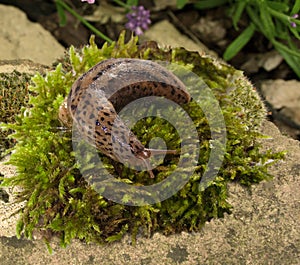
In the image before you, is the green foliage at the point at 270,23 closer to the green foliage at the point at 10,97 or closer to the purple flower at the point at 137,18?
the purple flower at the point at 137,18

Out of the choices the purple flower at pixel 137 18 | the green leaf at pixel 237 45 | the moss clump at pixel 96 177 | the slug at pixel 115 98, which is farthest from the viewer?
the purple flower at pixel 137 18

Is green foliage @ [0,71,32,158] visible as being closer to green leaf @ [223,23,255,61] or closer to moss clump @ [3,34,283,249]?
moss clump @ [3,34,283,249]

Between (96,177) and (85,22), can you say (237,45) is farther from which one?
(96,177)

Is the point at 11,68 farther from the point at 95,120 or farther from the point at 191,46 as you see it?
the point at 191,46

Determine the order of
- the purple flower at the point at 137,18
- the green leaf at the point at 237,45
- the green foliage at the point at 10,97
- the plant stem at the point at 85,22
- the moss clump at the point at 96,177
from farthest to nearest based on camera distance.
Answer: the purple flower at the point at 137,18
the green leaf at the point at 237,45
the plant stem at the point at 85,22
the green foliage at the point at 10,97
the moss clump at the point at 96,177

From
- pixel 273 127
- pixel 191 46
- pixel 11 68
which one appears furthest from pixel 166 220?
pixel 191 46

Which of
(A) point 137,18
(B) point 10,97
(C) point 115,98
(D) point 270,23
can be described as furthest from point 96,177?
(A) point 137,18

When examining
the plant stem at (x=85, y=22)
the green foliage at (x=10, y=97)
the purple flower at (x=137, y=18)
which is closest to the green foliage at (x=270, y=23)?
the purple flower at (x=137, y=18)
